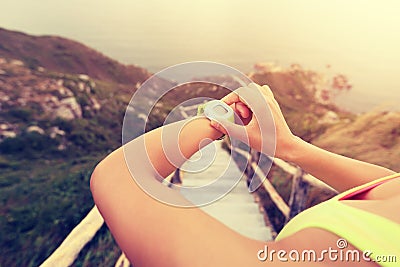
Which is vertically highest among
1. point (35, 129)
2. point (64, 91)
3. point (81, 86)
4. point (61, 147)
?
point (64, 91)

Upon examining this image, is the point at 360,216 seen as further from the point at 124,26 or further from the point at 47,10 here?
the point at 47,10

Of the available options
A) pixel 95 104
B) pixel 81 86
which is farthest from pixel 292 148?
pixel 81 86

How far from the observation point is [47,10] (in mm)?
11625

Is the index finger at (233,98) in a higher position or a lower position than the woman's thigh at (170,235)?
higher

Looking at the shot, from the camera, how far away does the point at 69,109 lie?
9398 millimetres

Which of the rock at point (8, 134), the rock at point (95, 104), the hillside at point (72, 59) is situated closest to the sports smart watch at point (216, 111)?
the rock at point (8, 134)

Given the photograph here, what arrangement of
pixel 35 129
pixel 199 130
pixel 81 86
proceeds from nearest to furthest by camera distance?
pixel 199 130 → pixel 35 129 → pixel 81 86

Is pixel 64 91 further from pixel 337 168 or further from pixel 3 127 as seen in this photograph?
pixel 337 168

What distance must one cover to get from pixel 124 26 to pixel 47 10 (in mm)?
2736

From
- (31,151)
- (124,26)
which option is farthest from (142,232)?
(124,26)

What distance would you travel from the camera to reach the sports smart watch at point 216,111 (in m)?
0.58

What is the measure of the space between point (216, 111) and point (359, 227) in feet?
0.96

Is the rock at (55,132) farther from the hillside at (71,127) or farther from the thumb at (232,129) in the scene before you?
the thumb at (232,129)

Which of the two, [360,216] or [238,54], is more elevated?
[360,216]
